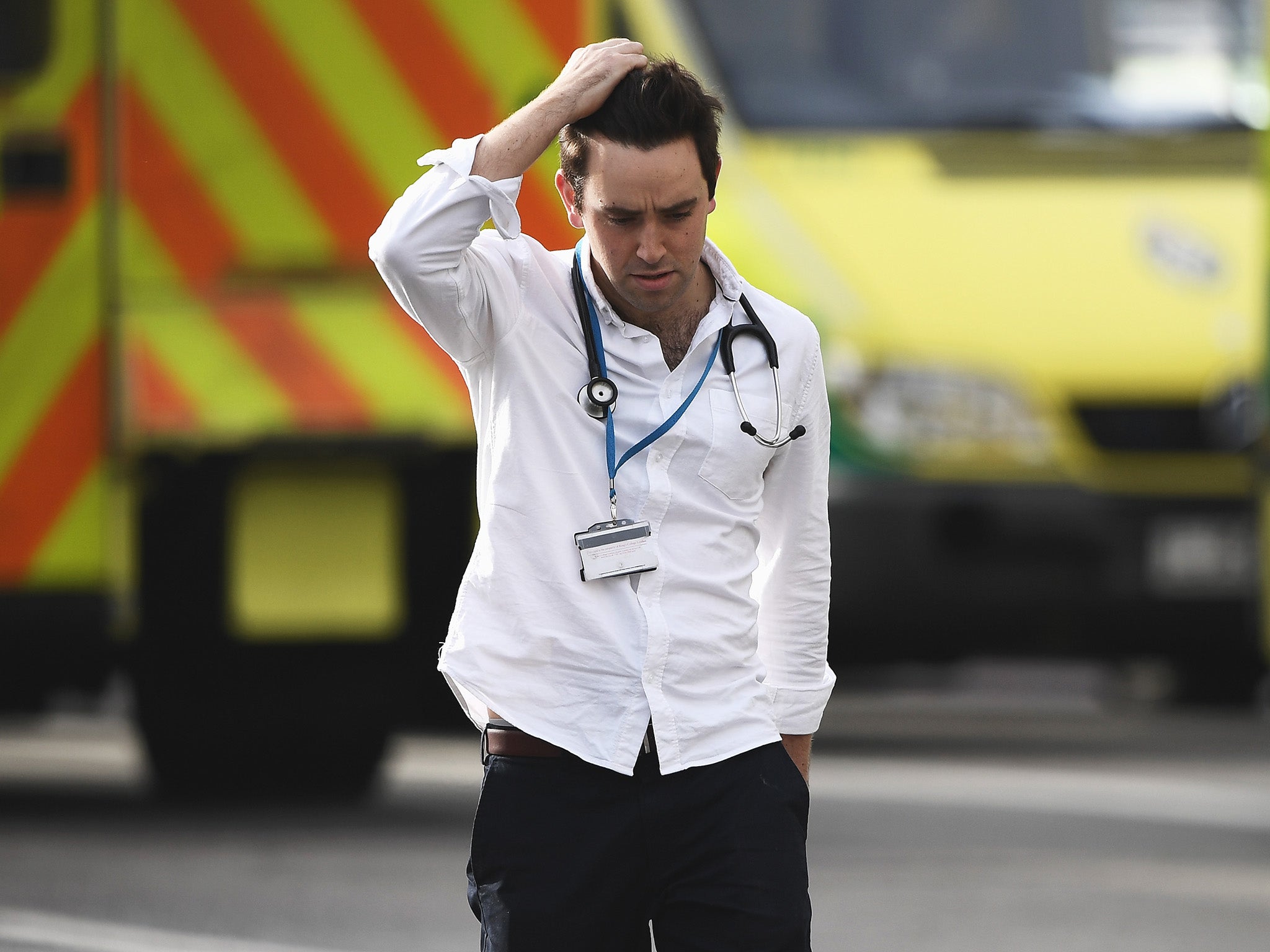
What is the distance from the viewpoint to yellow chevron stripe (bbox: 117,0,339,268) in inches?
273

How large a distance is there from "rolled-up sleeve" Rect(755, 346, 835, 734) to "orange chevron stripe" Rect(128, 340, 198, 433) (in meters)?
3.83

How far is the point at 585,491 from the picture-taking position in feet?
9.96

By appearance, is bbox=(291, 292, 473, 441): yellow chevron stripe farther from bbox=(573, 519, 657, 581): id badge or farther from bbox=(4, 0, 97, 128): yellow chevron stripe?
bbox=(573, 519, 657, 581): id badge

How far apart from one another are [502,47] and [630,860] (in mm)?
4249

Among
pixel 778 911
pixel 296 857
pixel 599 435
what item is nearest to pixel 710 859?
pixel 778 911

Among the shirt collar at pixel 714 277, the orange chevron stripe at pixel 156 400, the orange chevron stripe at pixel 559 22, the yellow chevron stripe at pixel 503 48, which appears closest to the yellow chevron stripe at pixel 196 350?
the orange chevron stripe at pixel 156 400

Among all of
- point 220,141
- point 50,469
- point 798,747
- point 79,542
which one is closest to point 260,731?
point 79,542

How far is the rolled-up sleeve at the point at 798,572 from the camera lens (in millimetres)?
3160

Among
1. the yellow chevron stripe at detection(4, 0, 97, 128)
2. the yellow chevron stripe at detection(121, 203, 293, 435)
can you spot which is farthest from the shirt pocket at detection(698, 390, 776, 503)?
the yellow chevron stripe at detection(4, 0, 97, 128)

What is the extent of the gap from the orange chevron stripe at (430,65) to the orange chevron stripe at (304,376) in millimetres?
645

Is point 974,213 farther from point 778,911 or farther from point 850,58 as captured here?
Answer: point 778,911

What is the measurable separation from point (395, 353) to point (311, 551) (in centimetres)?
54

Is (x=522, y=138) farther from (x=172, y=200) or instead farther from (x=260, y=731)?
(x=260, y=731)

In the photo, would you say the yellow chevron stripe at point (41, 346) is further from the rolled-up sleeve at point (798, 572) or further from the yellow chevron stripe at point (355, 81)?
the rolled-up sleeve at point (798, 572)
